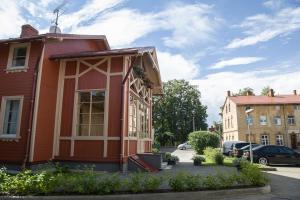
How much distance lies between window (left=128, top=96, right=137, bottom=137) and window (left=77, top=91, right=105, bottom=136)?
1581mm

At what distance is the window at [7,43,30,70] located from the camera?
513 inches

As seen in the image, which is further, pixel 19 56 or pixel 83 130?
pixel 19 56

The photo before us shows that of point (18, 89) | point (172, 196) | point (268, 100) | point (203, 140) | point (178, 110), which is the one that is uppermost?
point (178, 110)

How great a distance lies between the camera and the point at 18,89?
12.5m

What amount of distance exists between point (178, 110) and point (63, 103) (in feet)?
172

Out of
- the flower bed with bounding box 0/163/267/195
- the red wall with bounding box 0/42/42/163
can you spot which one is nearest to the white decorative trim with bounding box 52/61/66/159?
the red wall with bounding box 0/42/42/163

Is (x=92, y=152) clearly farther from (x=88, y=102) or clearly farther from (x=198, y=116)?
(x=198, y=116)

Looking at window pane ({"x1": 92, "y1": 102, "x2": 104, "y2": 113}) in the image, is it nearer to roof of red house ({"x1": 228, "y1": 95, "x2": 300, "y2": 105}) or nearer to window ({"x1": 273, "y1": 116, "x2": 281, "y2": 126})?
roof of red house ({"x1": 228, "y1": 95, "x2": 300, "y2": 105})

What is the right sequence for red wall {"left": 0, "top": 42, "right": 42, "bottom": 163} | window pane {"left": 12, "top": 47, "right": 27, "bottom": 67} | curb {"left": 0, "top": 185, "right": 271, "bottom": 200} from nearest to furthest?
1. curb {"left": 0, "top": 185, "right": 271, "bottom": 200}
2. red wall {"left": 0, "top": 42, "right": 42, "bottom": 163}
3. window pane {"left": 12, "top": 47, "right": 27, "bottom": 67}

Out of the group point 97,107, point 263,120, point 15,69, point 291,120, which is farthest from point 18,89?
point 291,120

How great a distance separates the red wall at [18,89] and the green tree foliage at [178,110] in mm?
50175

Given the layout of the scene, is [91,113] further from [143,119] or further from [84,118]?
Answer: [143,119]

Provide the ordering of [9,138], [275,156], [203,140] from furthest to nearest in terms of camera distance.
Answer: [203,140] → [275,156] → [9,138]

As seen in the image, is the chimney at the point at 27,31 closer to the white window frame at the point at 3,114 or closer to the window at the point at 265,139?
the white window frame at the point at 3,114
